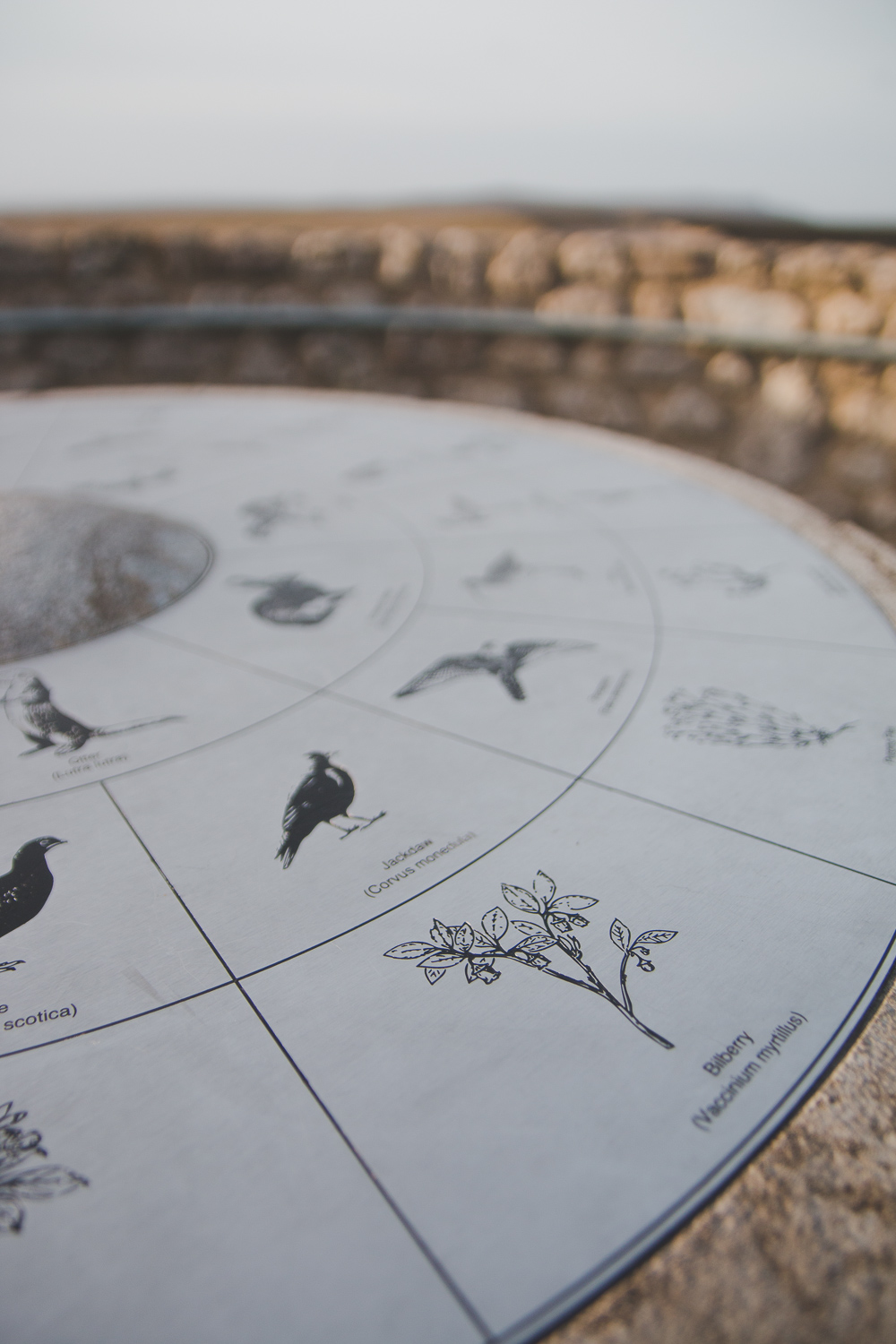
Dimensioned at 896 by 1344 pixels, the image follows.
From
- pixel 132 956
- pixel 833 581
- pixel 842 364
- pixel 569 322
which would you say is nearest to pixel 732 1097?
pixel 132 956

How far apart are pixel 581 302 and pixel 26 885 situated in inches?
333

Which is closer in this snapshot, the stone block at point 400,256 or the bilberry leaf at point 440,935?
the bilberry leaf at point 440,935

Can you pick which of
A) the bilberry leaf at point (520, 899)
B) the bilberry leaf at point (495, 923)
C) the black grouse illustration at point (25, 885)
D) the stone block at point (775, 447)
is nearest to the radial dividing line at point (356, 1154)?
the black grouse illustration at point (25, 885)

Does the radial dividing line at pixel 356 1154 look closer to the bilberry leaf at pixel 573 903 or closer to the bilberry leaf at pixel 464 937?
the bilberry leaf at pixel 464 937

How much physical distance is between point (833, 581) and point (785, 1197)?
3.11 meters

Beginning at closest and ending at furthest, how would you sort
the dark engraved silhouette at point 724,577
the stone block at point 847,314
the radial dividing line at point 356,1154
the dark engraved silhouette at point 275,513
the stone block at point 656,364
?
1. the radial dividing line at point 356,1154
2. the dark engraved silhouette at point 724,577
3. the dark engraved silhouette at point 275,513
4. the stone block at point 847,314
5. the stone block at point 656,364

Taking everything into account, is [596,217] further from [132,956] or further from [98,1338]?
[98,1338]

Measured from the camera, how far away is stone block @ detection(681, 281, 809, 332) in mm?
7770

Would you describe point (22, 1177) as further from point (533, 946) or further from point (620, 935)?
point (620, 935)

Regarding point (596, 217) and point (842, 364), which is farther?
point (596, 217)

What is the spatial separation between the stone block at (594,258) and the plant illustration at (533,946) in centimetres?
824

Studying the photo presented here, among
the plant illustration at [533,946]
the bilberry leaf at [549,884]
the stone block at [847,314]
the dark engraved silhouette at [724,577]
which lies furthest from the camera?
the stone block at [847,314]

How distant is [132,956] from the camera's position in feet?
7.27

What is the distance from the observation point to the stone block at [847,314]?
7.25 meters
